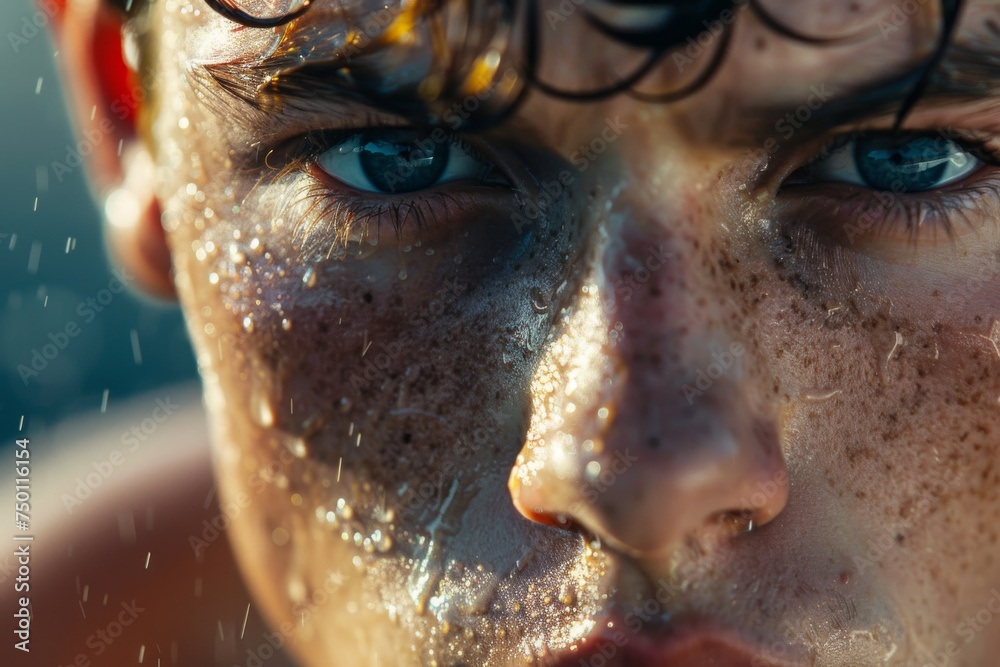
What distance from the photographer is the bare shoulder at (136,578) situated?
2.38m

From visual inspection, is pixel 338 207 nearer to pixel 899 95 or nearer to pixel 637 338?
pixel 637 338

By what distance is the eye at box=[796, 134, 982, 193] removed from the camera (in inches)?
39.2

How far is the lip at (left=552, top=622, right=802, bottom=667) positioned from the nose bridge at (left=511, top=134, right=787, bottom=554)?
0.26 feet

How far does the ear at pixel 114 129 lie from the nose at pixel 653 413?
1010 millimetres

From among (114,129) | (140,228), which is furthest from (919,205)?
(114,129)

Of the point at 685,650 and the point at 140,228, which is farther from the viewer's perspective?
the point at 140,228

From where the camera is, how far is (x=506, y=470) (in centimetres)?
98

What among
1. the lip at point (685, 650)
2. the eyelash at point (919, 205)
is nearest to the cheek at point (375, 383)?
the lip at point (685, 650)

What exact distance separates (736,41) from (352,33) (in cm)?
39

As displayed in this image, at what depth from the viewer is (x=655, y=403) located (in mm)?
849

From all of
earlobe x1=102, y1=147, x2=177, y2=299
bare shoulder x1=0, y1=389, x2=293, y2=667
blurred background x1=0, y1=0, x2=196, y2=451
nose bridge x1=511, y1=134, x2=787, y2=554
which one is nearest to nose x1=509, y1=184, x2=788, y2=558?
nose bridge x1=511, y1=134, x2=787, y2=554

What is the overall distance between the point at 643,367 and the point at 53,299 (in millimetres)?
3653

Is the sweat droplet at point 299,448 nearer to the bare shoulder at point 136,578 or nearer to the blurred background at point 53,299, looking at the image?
the bare shoulder at point 136,578

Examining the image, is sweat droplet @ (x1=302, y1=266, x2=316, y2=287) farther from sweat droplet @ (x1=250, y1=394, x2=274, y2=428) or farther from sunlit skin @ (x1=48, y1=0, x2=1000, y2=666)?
sweat droplet @ (x1=250, y1=394, x2=274, y2=428)
